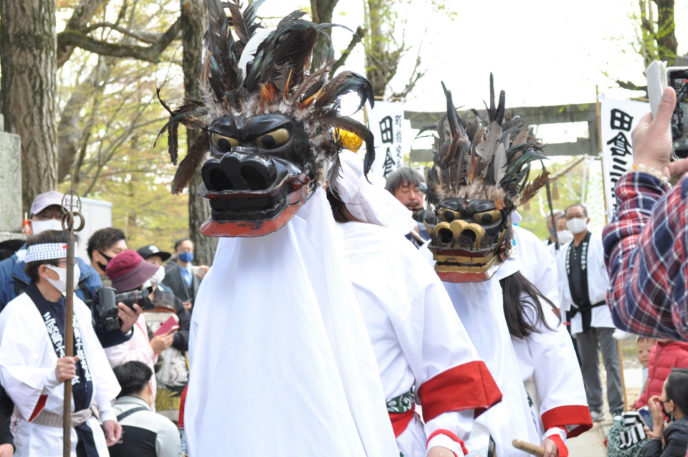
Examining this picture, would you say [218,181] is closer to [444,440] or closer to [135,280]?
[444,440]

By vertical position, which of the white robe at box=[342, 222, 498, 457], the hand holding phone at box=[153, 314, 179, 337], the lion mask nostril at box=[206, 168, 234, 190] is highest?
the lion mask nostril at box=[206, 168, 234, 190]

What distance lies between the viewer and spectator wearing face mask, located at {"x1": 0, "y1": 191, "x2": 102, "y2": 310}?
557cm

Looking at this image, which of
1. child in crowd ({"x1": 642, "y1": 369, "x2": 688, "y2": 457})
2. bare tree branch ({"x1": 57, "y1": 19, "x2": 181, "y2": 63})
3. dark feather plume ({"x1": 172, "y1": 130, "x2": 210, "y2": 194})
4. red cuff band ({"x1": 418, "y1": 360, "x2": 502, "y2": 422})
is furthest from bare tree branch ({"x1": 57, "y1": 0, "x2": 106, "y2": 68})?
red cuff band ({"x1": 418, "y1": 360, "x2": 502, "y2": 422})

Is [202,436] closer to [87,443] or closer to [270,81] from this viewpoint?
[270,81]

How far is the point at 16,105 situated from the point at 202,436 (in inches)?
269

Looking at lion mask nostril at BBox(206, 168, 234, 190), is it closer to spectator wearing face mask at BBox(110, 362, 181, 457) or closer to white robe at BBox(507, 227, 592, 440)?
white robe at BBox(507, 227, 592, 440)

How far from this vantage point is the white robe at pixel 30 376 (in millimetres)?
5062

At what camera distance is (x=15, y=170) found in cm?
771

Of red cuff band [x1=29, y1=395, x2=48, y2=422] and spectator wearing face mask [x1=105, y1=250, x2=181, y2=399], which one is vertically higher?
spectator wearing face mask [x1=105, y1=250, x2=181, y2=399]

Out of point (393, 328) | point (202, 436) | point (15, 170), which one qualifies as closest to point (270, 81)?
point (393, 328)

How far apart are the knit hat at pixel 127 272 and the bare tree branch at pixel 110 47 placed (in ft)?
23.3

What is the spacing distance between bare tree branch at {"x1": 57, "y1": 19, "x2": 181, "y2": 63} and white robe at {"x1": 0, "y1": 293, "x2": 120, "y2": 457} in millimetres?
8519

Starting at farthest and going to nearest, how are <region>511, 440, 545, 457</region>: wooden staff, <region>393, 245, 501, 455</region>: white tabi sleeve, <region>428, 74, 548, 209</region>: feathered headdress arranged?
<region>428, 74, 548, 209</region>: feathered headdress, <region>511, 440, 545, 457</region>: wooden staff, <region>393, 245, 501, 455</region>: white tabi sleeve

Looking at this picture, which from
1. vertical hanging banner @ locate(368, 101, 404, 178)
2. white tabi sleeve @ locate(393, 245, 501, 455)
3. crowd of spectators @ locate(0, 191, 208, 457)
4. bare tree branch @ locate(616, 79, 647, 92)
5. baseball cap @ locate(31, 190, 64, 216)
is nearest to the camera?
white tabi sleeve @ locate(393, 245, 501, 455)
